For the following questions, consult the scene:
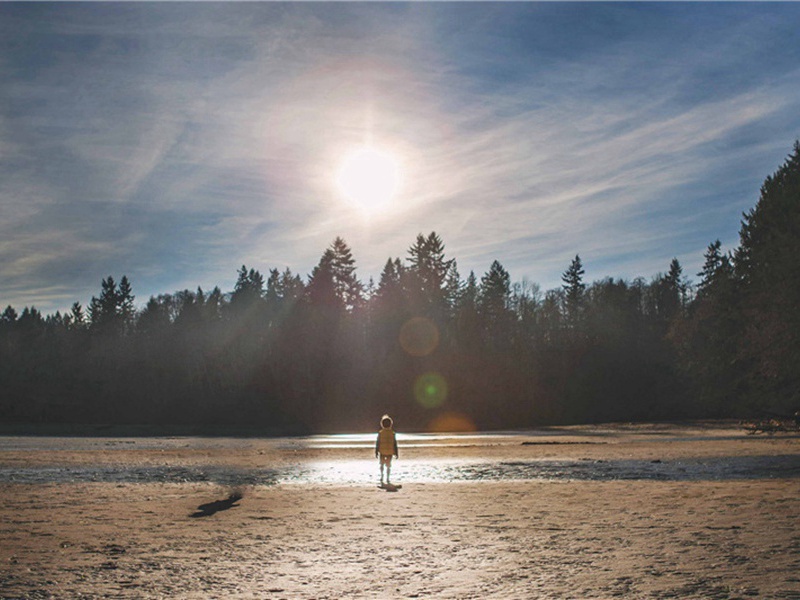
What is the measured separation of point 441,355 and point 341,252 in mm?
26427

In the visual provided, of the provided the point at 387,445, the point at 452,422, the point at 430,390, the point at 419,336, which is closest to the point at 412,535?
the point at 387,445

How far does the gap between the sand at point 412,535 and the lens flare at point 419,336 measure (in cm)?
7119

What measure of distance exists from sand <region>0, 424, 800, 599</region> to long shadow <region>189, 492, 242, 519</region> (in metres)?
0.05

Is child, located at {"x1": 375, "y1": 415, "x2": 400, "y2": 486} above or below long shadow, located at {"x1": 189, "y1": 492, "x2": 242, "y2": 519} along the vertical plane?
above

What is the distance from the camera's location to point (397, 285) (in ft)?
343

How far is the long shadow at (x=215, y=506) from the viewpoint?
15.4 meters

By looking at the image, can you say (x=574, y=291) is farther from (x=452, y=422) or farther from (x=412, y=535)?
(x=412, y=535)

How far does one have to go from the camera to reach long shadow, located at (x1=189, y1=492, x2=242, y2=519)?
50.6ft

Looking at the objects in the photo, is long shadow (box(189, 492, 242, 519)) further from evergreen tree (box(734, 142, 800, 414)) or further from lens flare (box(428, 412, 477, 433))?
lens flare (box(428, 412, 477, 433))

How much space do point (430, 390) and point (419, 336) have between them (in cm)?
905

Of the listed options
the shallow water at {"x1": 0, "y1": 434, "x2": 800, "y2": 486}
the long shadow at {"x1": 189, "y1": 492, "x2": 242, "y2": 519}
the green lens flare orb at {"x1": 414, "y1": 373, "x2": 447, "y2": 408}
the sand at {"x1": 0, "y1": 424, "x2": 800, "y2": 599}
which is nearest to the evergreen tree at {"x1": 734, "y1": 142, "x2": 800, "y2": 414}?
the shallow water at {"x1": 0, "y1": 434, "x2": 800, "y2": 486}

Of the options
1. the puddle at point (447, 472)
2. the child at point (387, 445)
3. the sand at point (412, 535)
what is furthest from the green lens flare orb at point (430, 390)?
the child at point (387, 445)

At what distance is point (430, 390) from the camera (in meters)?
92.2

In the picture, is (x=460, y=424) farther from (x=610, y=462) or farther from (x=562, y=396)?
(x=610, y=462)
